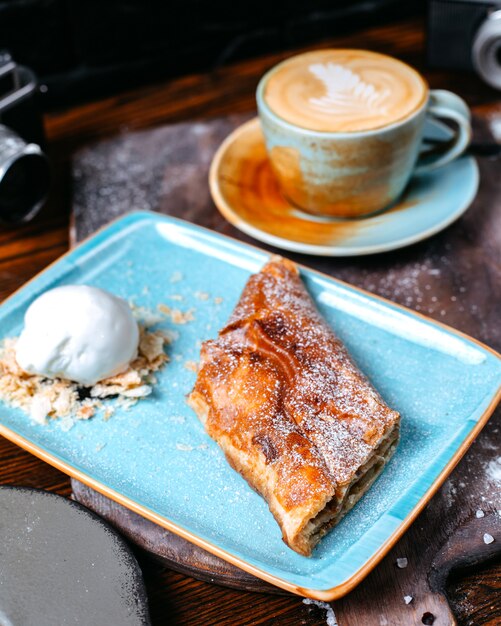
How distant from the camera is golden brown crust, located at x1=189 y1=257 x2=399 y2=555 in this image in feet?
2.83

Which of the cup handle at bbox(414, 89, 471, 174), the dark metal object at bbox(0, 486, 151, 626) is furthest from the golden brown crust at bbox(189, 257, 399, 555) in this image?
the cup handle at bbox(414, 89, 471, 174)

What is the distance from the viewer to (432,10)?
1718 millimetres

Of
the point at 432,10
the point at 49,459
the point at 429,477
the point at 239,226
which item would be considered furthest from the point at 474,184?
the point at 49,459

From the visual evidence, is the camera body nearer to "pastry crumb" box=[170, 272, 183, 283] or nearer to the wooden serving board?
the wooden serving board

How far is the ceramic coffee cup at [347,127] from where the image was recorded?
124 cm

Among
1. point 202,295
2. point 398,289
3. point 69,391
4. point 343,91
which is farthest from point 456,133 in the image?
point 69,391

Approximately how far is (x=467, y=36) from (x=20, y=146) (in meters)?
1.04

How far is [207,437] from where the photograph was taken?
3.27 ft

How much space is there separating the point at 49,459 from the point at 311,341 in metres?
0.38

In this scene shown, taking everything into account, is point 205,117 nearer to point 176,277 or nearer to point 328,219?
point 328,219

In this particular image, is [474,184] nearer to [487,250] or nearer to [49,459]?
[487,250]

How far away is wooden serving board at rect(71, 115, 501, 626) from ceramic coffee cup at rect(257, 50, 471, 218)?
0.37 feet

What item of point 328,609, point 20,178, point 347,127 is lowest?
point 328,609

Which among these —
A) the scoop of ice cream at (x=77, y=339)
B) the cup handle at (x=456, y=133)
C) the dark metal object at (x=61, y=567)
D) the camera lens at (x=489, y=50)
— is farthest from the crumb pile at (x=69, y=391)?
the camera lens at (x=489, y=50)
